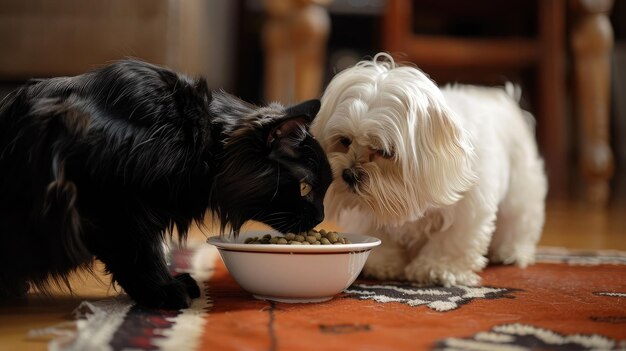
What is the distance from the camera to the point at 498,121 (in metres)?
2.07

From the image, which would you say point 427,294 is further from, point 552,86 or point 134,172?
point 552,86

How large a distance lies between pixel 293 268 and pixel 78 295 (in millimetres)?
498

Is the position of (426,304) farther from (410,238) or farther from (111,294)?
(111,294)

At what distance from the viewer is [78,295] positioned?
1564mm

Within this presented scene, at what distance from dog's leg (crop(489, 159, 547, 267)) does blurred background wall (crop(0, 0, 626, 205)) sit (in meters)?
0.63

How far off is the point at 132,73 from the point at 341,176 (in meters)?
0.53

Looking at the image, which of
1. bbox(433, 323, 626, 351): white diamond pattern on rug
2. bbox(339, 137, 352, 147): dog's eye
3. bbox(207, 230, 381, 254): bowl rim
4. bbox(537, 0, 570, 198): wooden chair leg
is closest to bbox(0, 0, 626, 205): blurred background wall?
bbox(537, 0, 570, 198): wooden chair leg

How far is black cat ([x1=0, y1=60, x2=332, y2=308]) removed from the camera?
1290mm

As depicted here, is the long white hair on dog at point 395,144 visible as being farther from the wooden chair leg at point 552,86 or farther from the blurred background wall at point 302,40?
the wooden chair leg at point 552,86

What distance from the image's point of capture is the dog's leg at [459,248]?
1.77 meters

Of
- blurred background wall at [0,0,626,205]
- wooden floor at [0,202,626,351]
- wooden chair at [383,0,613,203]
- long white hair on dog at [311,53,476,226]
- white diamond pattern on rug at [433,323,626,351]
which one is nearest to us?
white diamond pattern on rug at [433,323,626,351]

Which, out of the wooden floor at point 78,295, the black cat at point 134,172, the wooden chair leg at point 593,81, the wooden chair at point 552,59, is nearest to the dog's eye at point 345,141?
the black cat at point 134,172

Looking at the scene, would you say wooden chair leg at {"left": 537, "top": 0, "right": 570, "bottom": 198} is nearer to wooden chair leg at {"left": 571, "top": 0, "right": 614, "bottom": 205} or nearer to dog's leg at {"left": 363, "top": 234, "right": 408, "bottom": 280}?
wooden chair leg at {"left": 571, "top": 0, "right": 614, "bottom": 205}

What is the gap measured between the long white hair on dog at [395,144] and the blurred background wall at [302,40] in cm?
84
